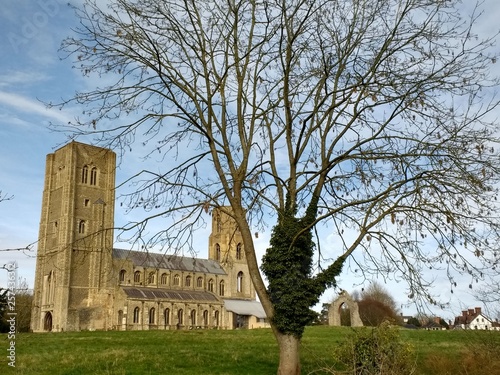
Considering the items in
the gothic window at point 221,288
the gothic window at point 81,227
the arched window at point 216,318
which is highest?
the gothic window at point 81,227

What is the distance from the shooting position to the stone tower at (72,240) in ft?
203

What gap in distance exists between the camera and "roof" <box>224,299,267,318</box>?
78.8m

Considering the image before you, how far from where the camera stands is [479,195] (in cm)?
1001

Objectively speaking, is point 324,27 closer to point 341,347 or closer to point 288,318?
point 288,318

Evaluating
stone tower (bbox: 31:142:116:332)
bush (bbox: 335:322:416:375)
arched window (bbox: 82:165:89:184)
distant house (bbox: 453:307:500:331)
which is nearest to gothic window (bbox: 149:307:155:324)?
stone tower (bbox: 31:142:116:332)

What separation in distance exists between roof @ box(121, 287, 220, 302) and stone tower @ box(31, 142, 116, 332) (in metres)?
3.34

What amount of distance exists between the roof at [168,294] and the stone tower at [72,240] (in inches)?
132

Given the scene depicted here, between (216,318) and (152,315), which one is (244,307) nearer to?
(216,318)

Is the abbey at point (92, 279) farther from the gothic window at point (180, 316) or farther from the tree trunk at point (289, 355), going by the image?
the tree trunk at point (289, 355)

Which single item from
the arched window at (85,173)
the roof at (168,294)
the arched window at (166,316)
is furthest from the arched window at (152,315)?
the arched window at (85,173)

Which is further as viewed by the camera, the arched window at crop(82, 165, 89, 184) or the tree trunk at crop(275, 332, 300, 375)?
the arched window at crop(82, 165, 89, 184)

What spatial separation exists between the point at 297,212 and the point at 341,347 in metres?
3.85

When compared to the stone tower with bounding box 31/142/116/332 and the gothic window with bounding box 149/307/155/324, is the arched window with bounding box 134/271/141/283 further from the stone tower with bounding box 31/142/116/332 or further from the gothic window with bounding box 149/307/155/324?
the gothic window with bounding box 149/307/155/324

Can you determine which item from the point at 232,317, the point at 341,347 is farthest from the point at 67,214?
the point at 341,347
